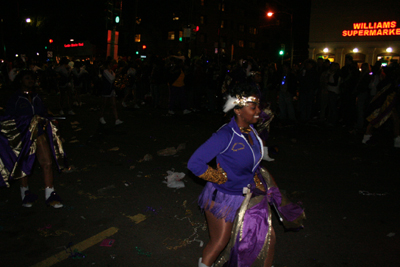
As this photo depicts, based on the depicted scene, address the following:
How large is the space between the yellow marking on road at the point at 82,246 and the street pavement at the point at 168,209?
0.01 m

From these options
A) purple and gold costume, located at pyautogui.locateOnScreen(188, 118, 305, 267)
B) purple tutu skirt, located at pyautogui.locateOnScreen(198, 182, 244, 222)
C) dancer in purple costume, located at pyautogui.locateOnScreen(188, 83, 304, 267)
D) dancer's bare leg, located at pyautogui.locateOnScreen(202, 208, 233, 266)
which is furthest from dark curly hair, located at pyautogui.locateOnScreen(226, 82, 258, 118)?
dancer's bare leg, located at pyautogui.locateOnScreen(202, 208, 233, 266)

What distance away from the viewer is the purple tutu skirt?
2.76 m

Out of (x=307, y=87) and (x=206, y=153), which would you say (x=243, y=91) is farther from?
(x=307, y=87)

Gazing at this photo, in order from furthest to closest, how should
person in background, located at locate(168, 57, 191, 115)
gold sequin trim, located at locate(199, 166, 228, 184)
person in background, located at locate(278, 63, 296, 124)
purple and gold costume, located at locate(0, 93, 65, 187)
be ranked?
person in background, located at locate(168, 57, 191, 115)
person in background, located at locate(278, 63, 296, 124)
purple and gold costume, located at locate(0, 93, 65, 187)
gold sequin trim, located at locate(199, 166, 228, 184)

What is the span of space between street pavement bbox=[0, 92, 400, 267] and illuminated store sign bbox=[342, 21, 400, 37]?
21.3 metres

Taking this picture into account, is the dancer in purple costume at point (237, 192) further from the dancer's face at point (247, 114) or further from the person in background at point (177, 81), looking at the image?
the person in background at point (177, 81)

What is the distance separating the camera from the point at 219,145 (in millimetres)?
2666

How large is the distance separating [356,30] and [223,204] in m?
28.9

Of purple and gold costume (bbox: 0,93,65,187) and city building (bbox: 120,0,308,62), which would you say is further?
city building (bbox: 120,0,308,62)

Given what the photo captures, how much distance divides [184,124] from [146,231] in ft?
23.5

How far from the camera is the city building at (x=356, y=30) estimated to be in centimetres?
2561

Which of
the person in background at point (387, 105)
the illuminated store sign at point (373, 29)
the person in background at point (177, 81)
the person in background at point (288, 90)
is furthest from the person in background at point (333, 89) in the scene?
the illuminated store sign at point (373, 29)

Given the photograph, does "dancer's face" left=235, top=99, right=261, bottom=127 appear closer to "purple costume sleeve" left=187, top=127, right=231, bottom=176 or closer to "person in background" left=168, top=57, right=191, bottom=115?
"purple costume sleeve" left=187, top=127, right=231, bottom=176

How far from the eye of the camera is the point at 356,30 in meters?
27.1
